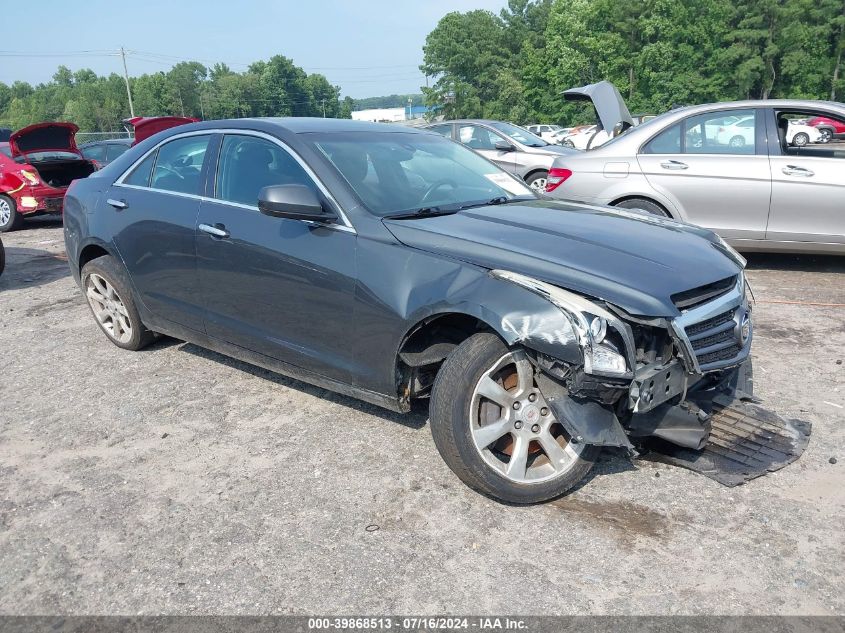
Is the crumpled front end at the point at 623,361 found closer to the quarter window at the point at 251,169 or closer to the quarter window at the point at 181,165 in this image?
the quarter window at the point at 251,169

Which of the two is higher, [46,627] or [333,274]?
[333,274]

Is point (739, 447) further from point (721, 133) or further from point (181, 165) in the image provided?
point (721, 133)

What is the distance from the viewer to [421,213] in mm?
3787

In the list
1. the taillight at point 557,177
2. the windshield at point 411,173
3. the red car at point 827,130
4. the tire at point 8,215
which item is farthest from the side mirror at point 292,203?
the tire at point 8,215

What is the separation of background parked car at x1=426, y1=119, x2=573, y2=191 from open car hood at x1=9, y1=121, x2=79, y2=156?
6.31 meters

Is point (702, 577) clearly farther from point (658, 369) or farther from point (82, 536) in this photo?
point (82, 536)

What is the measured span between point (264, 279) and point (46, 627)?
78.7 inches

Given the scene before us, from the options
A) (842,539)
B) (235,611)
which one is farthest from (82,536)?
(842,539)

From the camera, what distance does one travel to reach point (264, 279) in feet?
13.1

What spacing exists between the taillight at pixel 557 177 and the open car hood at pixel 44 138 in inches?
341

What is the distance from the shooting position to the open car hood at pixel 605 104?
8.70 meters

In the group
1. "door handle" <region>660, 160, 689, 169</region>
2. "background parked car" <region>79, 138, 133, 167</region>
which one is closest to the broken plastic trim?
"door handle" <region>660, 160, 689, 169</region>

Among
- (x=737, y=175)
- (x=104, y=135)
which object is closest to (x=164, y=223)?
(x=737, y=175)

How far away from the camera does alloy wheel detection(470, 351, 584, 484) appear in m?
3.14
